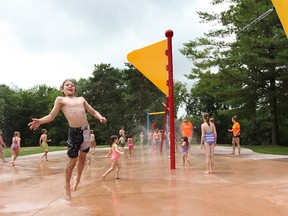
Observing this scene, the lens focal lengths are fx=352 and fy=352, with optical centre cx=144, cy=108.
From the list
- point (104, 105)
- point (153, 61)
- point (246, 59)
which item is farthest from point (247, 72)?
point (104, 105)

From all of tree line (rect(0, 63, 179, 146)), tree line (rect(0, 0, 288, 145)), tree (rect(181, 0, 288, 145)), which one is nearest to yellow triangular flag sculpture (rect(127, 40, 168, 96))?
tree line (rect(0, 0, 288, 145))

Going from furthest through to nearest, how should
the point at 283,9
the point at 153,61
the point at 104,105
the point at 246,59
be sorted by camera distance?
the point at 104,105 → the point at 246,59 → the point at 153,61 → the point at 283,9

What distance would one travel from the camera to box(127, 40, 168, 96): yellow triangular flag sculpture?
34.4 feet

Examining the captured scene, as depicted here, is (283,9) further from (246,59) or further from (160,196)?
(246,59)

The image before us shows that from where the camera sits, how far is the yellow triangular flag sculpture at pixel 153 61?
34.4 ft

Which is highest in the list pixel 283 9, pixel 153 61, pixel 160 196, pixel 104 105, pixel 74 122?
pixel 104 105

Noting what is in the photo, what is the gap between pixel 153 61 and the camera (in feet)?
34.8

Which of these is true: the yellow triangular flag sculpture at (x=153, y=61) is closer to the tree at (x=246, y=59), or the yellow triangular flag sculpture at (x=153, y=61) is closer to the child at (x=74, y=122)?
the child at (x=74, y=122)

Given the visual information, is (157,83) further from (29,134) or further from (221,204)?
(29,134)

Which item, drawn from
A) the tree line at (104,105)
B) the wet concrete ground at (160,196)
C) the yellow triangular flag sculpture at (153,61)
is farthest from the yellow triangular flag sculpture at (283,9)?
the tree line at (104,105)

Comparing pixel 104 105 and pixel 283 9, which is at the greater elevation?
pixel 104 105

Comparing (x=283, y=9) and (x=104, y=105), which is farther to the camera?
(x=104, y=105)

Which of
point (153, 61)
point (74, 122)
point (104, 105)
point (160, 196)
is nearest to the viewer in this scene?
point (74, 122)

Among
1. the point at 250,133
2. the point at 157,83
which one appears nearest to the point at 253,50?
the point at 157,83
